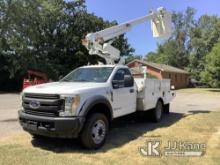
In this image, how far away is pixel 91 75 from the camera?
8.39 metres

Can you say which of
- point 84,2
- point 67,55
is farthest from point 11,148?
point 84,2

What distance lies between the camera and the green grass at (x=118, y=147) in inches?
246

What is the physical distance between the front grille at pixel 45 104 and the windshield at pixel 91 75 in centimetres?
161

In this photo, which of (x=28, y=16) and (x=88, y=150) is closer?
(x=88, y=150)

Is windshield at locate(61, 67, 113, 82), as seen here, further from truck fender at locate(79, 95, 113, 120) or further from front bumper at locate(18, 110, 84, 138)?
front bumper at locate(18, 110, 84, 138)

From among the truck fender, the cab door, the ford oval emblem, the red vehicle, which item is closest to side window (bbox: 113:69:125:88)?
the cab door

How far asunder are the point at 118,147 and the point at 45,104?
1972mm

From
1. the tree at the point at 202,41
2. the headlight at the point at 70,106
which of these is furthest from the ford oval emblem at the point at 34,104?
the tree at the point at 202,41

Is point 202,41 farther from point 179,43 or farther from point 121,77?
point 121,77

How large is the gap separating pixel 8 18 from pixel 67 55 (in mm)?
7678

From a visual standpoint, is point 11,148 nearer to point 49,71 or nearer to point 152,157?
point 152,157

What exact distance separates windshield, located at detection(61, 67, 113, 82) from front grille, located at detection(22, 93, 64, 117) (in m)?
1.61

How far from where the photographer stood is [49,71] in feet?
103

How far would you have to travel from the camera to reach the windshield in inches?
321
